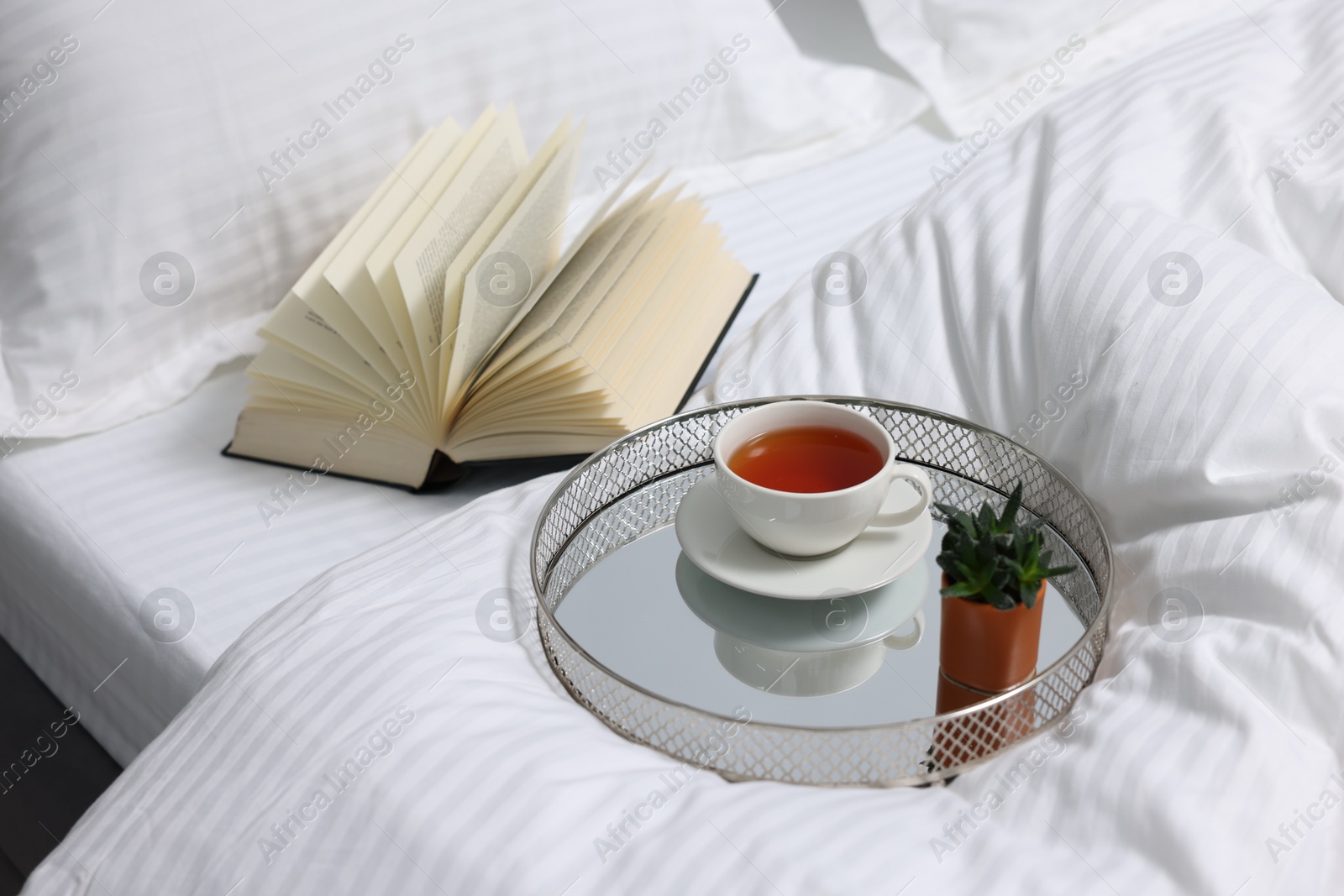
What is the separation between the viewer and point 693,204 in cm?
89

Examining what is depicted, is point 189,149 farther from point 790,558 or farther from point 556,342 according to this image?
point 790,558

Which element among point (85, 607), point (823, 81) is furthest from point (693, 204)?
point (85, 607)

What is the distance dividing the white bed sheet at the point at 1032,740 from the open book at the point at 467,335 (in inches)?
4.5

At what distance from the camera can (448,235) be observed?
0.76 metres

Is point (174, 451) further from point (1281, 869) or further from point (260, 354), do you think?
point (1281, 869)

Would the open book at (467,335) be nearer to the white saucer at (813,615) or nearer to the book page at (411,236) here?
the book page at (411,236)

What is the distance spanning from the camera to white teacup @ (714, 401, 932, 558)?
0.48 m

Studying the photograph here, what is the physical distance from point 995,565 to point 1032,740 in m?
0.07

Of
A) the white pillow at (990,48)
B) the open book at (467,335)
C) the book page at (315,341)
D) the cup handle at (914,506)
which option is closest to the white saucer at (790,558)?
the cup handle at (914,506)

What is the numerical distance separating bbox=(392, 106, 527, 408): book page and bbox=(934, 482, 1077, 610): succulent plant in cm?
38

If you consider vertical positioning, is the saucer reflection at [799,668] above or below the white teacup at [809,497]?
below

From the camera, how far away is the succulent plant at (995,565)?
0.43 meters

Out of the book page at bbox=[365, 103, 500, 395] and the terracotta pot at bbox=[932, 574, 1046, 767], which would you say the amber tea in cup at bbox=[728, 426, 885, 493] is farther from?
the book page at bbox=[365, 103, 500, 395]

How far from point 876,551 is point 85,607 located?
50 centimetres
